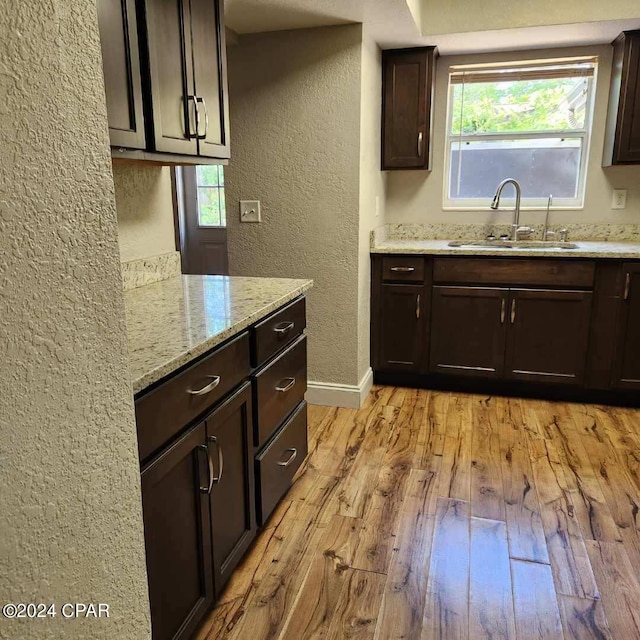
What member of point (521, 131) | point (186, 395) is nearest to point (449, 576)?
point (186, 395)

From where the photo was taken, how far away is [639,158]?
120 inches

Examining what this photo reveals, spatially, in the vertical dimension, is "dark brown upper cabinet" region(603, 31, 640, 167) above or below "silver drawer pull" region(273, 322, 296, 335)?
above

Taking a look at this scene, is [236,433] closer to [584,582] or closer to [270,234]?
[584,582]

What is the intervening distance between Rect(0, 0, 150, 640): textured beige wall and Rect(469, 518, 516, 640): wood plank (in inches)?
43.3

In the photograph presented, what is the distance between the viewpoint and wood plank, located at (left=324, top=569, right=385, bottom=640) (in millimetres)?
1540

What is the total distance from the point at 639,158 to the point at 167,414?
3.03 meters

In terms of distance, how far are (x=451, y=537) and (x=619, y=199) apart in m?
2.51

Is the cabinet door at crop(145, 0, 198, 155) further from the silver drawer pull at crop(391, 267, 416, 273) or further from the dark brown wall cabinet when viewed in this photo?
the silver drawer pull at crop(391, 267, 416, 273)

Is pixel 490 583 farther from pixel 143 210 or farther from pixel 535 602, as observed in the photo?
pixel 143 210

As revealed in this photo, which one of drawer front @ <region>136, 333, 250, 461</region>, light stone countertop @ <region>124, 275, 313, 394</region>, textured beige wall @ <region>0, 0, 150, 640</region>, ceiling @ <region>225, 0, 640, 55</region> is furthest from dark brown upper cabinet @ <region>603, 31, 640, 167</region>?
textured beige wall @ <region>0, 0, 150, 640</region>

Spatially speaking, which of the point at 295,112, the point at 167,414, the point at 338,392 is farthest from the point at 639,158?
the point at 167,414

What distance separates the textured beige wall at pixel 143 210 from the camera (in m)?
1.99

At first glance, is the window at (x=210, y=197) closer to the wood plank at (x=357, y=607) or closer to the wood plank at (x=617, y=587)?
the wood plank at (x=357, y=607)

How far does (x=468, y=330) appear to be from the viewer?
3215mm
